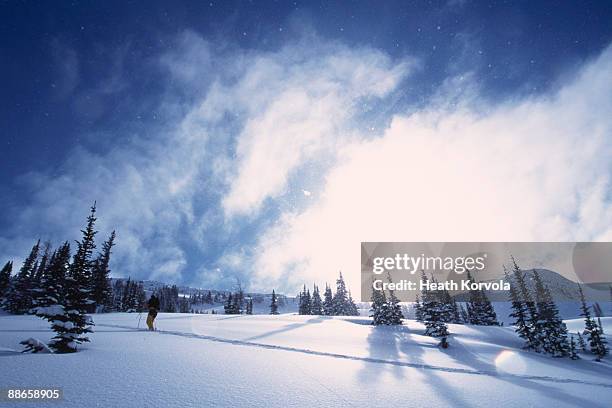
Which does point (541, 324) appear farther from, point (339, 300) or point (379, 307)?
point (339, 300)

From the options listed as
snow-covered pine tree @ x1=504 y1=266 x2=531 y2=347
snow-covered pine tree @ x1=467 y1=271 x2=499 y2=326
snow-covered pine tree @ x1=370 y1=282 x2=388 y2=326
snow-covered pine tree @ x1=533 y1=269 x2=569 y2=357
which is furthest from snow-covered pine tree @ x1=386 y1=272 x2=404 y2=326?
snow-covered pine tree @ x1=467 y1=271 x2=499 y2=326

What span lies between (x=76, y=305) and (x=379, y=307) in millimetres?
45563

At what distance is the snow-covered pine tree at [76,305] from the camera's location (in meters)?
8.95

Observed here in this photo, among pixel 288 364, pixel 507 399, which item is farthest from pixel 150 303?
pixel 507 399

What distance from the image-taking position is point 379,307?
48125mm

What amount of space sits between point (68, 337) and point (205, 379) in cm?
677

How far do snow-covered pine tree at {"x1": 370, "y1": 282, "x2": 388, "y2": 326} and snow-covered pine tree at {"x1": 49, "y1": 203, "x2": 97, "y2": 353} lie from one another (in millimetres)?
42647

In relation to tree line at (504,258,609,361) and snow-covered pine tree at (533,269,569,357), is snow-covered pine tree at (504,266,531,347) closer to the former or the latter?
tree line at (504,258,609,361)

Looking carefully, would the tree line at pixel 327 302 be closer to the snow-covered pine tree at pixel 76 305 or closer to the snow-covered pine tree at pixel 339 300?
the snow-covered pine tree at pixel 339 300

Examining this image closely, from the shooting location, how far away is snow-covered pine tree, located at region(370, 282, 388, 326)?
4700 cm

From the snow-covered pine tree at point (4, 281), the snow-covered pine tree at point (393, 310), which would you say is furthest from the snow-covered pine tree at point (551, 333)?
the snow-covered pine tree at point (4, 281)

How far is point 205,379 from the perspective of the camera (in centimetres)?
535

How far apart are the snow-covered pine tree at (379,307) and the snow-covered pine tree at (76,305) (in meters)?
42.6

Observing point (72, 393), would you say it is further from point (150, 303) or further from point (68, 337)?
point (150, 303)
